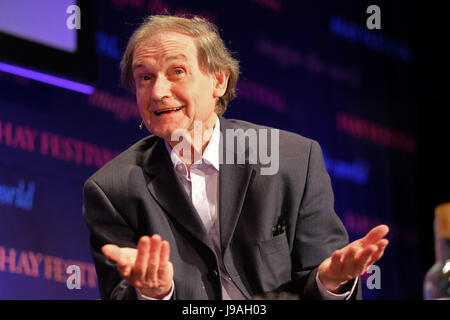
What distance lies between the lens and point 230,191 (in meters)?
1.93

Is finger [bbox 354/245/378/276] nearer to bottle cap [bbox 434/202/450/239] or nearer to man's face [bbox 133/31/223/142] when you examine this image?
bottle cap [bbox 434/202/450/239]

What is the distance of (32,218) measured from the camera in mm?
3105

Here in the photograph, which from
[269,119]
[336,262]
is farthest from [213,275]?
[269,119]

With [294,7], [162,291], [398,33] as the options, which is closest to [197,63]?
[162,291]

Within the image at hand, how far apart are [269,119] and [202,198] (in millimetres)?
2003

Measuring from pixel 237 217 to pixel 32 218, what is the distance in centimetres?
150

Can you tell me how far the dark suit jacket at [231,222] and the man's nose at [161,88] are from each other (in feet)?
0.54

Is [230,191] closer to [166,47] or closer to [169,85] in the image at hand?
[169,85]

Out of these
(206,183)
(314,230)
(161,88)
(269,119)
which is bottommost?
(314,230)

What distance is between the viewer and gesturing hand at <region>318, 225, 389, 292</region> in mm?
1453

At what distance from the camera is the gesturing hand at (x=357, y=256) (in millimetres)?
1453

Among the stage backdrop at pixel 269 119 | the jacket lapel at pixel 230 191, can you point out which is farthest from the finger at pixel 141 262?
the stage backdrop at pixel 269 119

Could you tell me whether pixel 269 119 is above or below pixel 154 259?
above
